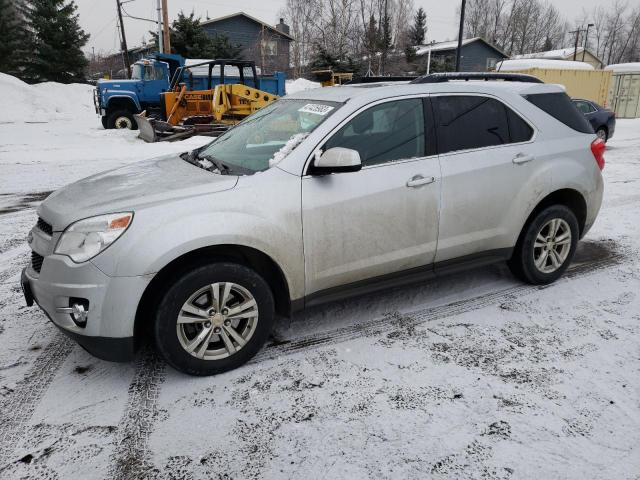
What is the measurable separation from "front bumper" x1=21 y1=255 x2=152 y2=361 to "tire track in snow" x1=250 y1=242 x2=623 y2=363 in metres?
0.88

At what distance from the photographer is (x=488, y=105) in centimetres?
392

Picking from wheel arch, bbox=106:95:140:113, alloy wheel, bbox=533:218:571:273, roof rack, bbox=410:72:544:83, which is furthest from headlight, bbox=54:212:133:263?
wheel arch, bbox=106:95:140:113

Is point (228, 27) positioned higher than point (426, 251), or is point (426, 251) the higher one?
point (228, 27)

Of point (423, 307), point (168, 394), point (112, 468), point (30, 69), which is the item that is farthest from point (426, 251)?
point (30, 69)

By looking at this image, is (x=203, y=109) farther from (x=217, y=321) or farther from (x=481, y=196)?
(x=217, y=321)

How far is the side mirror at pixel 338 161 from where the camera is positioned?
3.04 metres

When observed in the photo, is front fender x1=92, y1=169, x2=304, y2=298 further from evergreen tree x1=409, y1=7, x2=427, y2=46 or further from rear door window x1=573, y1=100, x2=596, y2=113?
evergreen tree x1=409, y1=7, x2=427, y2=46

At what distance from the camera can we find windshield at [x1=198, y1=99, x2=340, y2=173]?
10.9ft

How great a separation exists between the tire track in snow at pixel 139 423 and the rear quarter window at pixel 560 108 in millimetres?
3563

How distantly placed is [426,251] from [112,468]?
7.82 ft

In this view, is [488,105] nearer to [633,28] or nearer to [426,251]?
[426,251]

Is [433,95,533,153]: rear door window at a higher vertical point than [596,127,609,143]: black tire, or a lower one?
higher

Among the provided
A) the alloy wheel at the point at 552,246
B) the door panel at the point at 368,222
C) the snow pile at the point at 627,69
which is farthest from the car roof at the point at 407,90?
the snow pile at the point at 627,69

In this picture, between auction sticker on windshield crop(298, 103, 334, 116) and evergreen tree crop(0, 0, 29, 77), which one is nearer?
auction sticker on windshield crop(298, 103, 334, 116)
